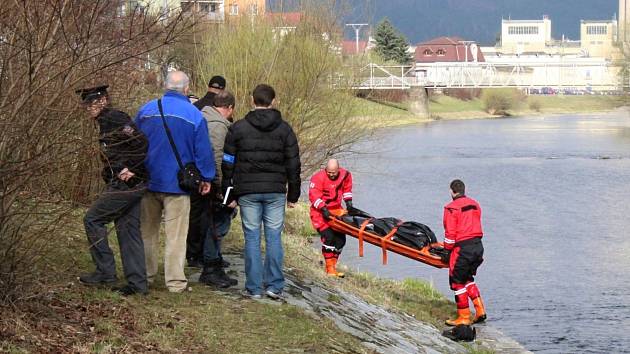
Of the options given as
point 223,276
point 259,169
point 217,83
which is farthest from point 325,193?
point 259,169

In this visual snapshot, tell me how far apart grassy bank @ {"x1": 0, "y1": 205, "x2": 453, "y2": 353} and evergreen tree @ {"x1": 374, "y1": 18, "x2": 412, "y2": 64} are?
99.9 m

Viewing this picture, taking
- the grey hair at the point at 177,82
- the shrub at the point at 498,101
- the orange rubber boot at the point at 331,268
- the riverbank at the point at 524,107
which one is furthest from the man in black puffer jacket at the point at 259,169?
the shrub at the point at 498,101

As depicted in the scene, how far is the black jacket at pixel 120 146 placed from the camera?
27.9ft

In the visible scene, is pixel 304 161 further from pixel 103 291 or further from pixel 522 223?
pixel 103 291

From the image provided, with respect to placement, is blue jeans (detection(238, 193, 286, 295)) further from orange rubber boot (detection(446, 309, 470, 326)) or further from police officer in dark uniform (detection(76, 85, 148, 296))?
orange rubber boot (detection(446, 309, 470, 326))

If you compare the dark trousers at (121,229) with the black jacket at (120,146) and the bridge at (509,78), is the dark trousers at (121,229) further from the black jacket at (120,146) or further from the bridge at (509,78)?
the bridge at (509,78)

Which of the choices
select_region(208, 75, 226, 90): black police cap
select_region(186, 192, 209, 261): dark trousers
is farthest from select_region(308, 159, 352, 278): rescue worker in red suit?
select_region(208, 75, 226, 90): black police cap

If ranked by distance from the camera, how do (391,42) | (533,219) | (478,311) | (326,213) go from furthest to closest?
(391,42) → (533,219) → (326,213) → (478,311)

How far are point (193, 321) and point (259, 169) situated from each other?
1673 mm

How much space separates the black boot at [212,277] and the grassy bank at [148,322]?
0.52 feet

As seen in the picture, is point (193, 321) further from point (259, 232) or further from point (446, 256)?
point (446, 256)

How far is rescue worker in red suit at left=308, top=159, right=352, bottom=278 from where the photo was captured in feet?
48.7

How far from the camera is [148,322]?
27.8 ft

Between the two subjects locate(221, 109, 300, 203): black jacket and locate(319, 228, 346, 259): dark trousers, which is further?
locate(319, 228, 346, 259): dark trousers
